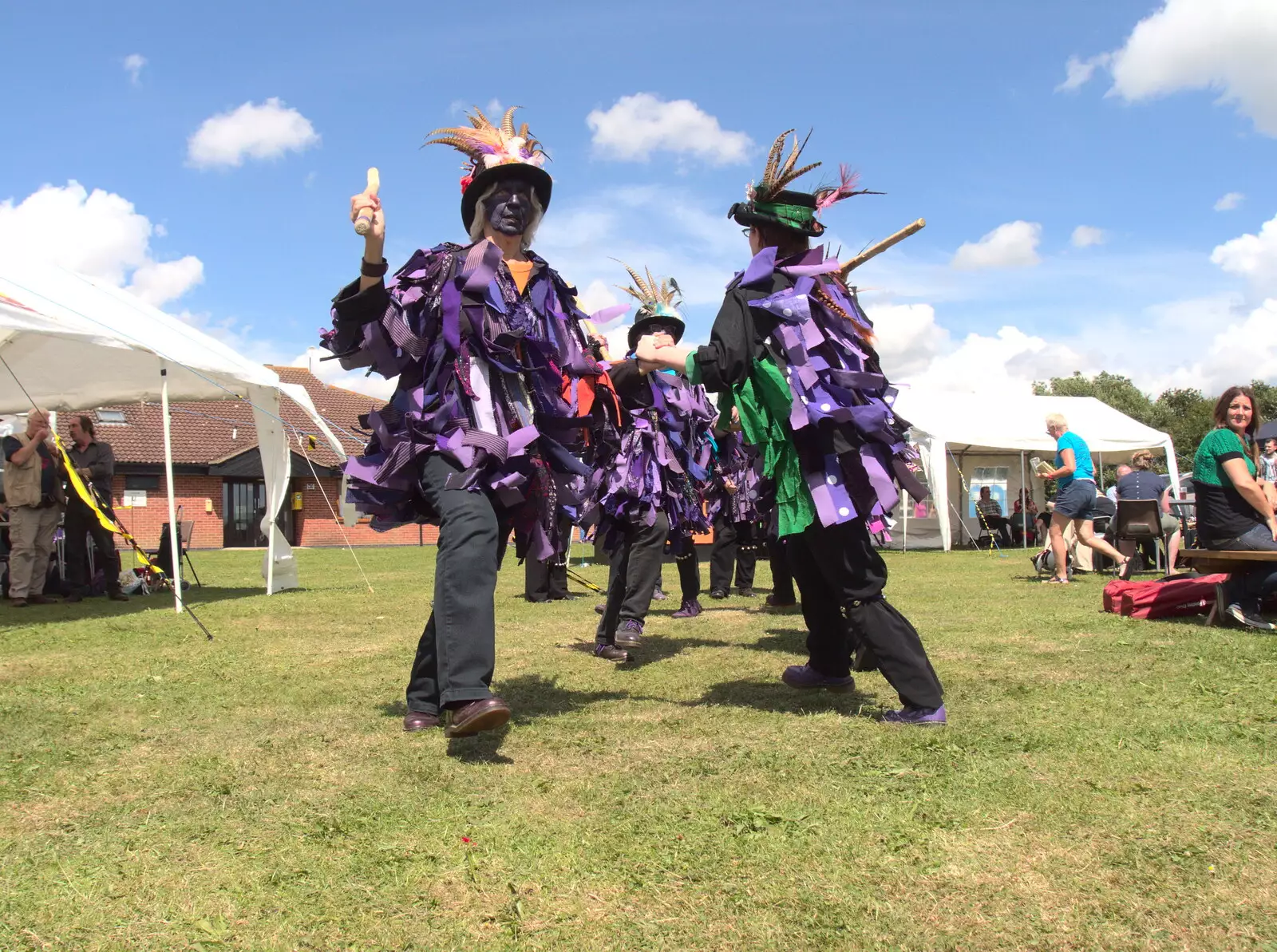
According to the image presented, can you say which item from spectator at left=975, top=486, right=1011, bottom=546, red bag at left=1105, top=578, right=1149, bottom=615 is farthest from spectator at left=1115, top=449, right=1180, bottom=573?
spectator at left=975, top=486, right=1011, bottom=546

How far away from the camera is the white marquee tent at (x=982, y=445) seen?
1956 centimetres

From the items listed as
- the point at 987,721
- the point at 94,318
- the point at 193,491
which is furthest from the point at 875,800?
the point at 193,491

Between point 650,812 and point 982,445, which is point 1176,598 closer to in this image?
point 650,812

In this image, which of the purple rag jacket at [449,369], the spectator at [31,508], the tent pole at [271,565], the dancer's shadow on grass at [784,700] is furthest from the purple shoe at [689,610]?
the spectator at [31,508]

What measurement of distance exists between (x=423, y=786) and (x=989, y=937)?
1684 mm

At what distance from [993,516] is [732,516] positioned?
554 inches

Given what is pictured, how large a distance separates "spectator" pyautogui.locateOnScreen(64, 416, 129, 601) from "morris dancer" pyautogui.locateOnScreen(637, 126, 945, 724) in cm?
870

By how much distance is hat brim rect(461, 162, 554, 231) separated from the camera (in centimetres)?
391

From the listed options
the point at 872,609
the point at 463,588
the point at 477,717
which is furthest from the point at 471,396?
the point at 872,609

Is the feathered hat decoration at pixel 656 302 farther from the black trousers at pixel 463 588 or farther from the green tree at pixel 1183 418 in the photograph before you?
the green tree at pixel 1183 418

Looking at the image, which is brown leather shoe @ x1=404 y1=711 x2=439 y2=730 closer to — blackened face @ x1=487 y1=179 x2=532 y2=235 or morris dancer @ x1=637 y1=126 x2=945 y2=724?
morris dancer @ x1=637 y1=126 x2=945 y2=724

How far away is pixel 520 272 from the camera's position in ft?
13.1

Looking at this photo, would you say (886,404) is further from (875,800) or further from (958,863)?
(958,863)

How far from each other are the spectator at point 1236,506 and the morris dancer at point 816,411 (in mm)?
3562
